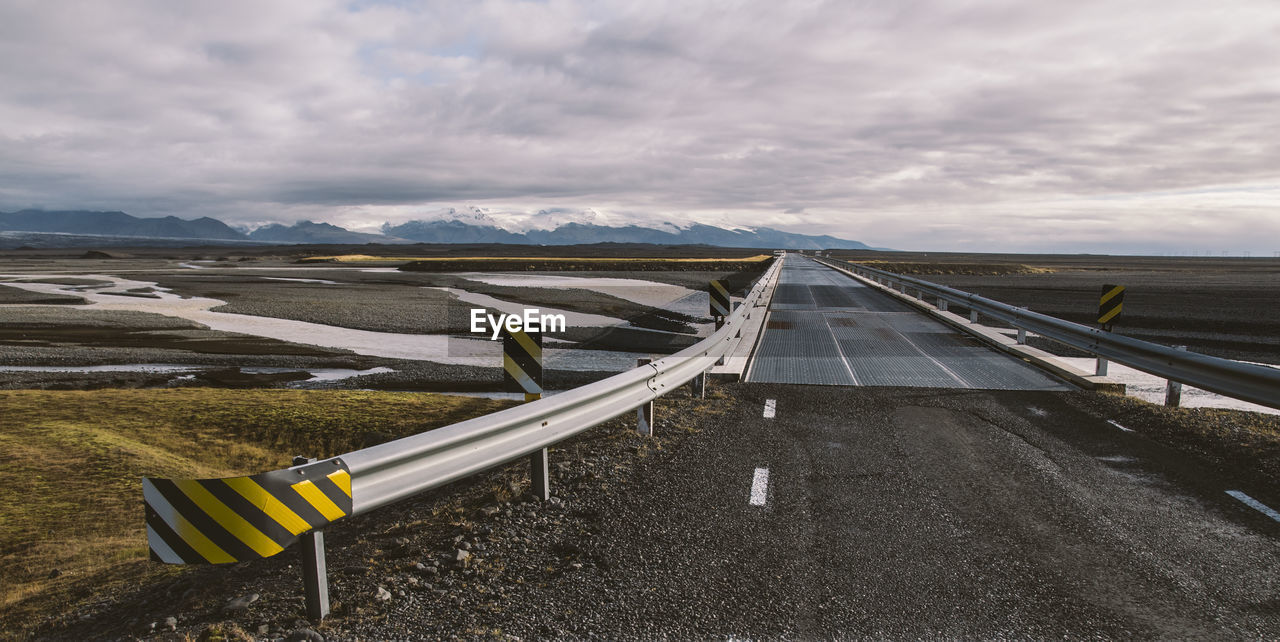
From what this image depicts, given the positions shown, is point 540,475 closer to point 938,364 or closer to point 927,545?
point 927,545

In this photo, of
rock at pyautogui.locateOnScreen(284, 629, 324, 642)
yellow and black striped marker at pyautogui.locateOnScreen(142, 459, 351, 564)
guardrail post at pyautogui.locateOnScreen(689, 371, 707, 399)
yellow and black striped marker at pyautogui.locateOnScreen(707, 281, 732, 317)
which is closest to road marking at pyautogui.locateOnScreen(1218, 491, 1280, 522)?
guardrail post at pyautogui.locateOnScreen(689, 371, 707, 399)

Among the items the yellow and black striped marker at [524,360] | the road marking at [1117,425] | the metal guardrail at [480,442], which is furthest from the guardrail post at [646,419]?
the road marking at [1117,425]

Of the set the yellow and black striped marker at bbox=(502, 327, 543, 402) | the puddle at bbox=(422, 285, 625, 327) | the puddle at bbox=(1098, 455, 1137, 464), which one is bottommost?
the puddle at bbox=(422, 285, 625, 327)

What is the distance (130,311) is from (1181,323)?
102 ft

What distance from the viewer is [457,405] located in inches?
340

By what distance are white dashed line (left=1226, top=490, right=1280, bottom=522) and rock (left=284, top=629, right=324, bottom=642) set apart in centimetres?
578

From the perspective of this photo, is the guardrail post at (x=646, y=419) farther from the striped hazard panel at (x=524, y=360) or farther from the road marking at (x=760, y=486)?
the road marking at (x=760, y=486)

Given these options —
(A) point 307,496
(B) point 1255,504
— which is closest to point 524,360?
(A) point 307,496

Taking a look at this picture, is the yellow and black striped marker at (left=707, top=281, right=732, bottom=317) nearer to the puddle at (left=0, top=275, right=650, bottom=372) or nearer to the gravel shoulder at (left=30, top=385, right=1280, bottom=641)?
the puddle at (left=0, top=275, right=650, bottom=372)

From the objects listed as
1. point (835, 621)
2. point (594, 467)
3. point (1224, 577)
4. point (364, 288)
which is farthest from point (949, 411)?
point (364, 288)

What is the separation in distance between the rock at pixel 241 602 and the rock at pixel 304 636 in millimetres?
422

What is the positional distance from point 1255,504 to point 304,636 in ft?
19.7

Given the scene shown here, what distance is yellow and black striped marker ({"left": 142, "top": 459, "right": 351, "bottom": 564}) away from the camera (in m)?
2.81

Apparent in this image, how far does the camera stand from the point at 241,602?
3123 millimetres
